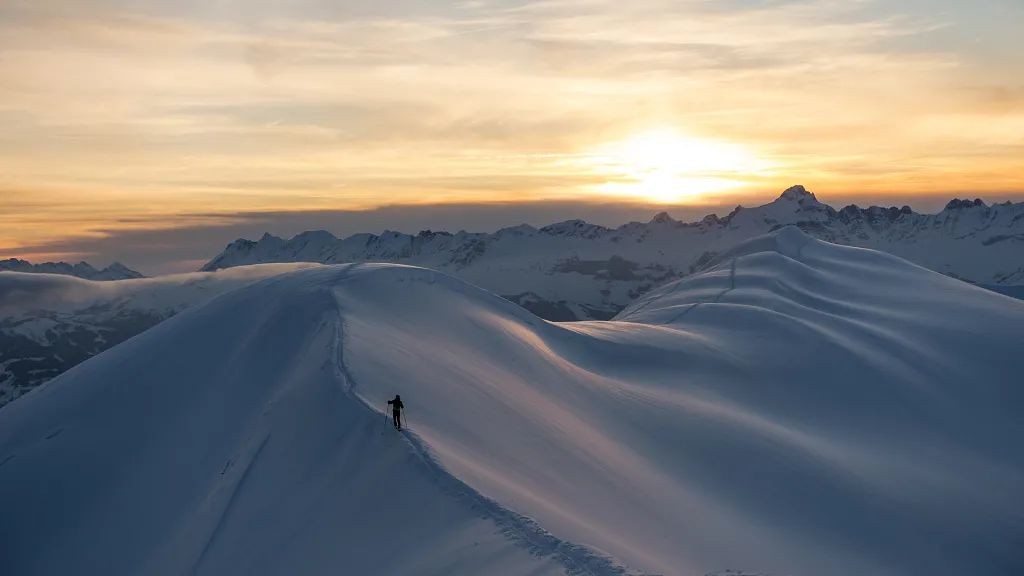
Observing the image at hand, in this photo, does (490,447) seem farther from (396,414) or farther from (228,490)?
(228,490)

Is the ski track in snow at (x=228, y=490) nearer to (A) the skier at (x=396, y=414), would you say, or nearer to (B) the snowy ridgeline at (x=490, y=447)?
(B) the snowy ridgeline at (x=490, y=447)

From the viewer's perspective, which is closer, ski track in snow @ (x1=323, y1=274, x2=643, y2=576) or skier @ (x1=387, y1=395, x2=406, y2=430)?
ski track in snow @ (x1=323, y1=274, x2=643, y2=576)

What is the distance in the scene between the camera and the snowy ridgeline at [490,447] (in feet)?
95.2

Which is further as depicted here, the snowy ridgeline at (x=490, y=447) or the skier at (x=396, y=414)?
the skier at (x=396, y=414)

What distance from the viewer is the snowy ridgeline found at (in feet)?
95.2

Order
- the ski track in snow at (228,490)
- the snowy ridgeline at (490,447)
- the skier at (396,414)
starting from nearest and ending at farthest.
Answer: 1. the snowy ridgeline at (490,447)
2. the ski track in snow at (228,490)
3. the skier at (396,414)

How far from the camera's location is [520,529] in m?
25.5

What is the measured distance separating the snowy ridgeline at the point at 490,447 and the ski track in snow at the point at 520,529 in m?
0.09

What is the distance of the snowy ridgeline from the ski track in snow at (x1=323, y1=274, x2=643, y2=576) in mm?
86

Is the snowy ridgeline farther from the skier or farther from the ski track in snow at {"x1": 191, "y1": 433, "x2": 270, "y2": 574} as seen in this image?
the skier

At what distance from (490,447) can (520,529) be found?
367 inches

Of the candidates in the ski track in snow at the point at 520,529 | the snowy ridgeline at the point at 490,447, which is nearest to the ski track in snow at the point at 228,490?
the snowy ridgeline at the point at 490,447

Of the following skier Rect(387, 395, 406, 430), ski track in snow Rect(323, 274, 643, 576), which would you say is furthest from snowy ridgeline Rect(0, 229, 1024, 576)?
skier Rect(387, 395, 406, 430)

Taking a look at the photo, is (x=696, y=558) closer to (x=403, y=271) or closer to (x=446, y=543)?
(x=446, y=543)
